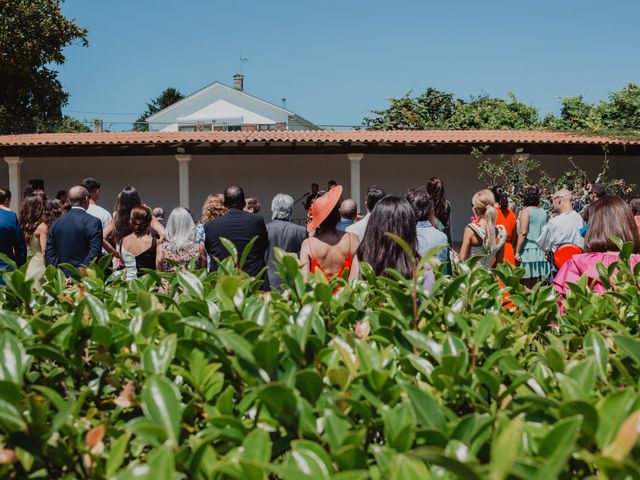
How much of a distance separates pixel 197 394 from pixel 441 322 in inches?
30.5

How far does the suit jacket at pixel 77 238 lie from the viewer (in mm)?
5453

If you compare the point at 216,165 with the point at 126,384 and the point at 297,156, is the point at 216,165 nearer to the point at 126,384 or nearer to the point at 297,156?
the point at 297,156

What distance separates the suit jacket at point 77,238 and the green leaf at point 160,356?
433 centimetres

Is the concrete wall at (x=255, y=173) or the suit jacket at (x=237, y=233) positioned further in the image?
the concrete wall at (x=255, y=173)

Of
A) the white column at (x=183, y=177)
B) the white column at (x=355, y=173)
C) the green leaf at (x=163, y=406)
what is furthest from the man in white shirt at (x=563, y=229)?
the white column at (x=183, y=177)

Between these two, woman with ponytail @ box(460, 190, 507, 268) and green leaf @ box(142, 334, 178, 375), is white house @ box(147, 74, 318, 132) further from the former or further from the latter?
green leaf @ box(142, 334, 178, 375)

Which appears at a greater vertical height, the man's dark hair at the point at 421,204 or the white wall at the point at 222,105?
the white wall at the point at 222,105

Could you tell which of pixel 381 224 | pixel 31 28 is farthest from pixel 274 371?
pixel 31 28

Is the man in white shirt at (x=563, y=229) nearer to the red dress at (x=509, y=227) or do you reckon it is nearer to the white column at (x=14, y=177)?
the red dress at (x=509, y=227)

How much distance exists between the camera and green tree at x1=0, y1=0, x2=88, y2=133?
80.4 ft

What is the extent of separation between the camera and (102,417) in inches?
52.7

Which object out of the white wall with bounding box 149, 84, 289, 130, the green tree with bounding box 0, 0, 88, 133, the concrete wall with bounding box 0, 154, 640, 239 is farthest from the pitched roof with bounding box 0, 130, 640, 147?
the white wall with bounding box 149, 84, 289, 130

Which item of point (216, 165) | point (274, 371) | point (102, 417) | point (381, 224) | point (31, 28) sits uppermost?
point (31, 28)

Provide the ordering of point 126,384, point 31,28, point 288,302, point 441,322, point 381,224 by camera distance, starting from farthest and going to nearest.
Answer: point 31,28 < point 381,224 < point 288,302 < point 441,322 < point 126,384
